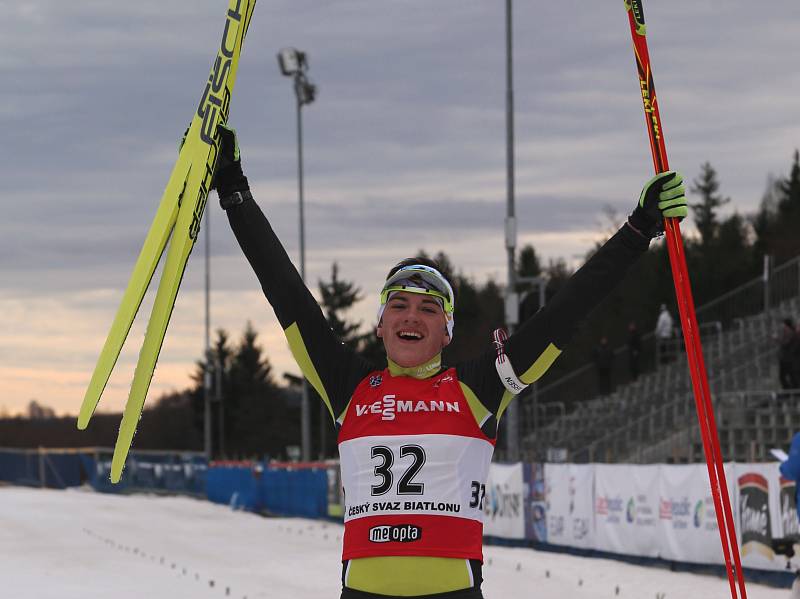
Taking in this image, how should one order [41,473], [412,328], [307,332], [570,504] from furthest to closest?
1. [41,473]
2. [570,504]
3. [307,332]
4. [412,328]

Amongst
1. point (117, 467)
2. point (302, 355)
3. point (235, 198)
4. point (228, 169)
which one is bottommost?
Answer: point (117, 467)

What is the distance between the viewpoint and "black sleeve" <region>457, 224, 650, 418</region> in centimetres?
471

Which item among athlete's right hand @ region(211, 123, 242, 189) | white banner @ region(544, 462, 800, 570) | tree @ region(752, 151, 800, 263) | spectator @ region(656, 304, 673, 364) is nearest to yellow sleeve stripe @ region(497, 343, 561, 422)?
athlete's right hand @ region(211, 123, 242, 189)

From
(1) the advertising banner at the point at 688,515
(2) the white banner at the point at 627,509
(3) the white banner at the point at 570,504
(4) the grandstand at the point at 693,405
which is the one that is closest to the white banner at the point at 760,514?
(1) the advertising banner at the point at 688,515

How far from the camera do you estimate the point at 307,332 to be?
493 centimetres

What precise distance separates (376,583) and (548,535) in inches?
689

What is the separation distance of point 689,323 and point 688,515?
13607 mm

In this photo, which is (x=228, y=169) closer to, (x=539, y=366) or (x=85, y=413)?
(x=85, y=413)

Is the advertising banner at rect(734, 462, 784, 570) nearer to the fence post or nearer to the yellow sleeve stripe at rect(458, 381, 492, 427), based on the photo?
the yellow sleeve stripe at rect(458, 381, 492, 427)

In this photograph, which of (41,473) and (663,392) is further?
(41,473)

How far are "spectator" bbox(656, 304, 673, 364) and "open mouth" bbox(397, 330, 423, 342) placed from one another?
28.9 m

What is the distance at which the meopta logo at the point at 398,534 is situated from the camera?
4.51 m

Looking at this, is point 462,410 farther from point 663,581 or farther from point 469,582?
point 663,581

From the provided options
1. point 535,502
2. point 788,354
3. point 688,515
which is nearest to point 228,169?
point 688,515
